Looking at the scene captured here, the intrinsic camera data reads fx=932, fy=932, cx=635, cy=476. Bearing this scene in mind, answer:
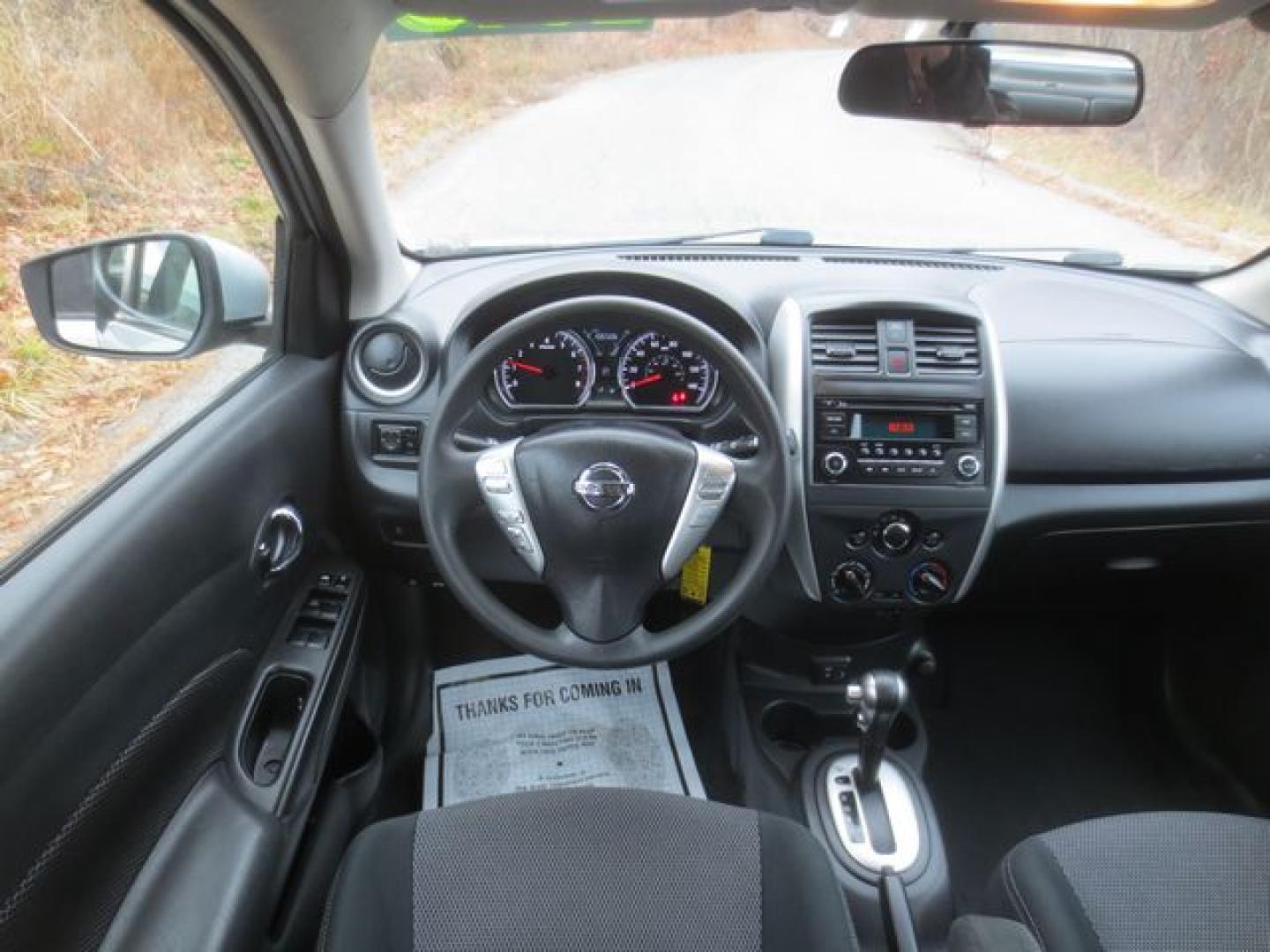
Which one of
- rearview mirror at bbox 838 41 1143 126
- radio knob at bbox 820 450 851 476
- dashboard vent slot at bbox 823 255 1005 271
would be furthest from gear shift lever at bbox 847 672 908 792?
rearview mirror at bbox 838 41 1143 126

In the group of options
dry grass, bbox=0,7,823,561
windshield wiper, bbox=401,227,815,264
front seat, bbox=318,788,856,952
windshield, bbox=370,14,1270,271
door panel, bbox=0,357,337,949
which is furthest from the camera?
windshield wiper, bbox=401,227,815,264

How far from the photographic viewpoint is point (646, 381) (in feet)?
5.75

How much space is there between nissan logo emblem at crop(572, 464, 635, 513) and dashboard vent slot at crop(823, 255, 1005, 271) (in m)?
0.92

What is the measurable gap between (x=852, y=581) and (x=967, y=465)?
1.08 feet

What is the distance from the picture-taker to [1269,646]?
2.26 m

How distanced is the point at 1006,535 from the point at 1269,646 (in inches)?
32.9

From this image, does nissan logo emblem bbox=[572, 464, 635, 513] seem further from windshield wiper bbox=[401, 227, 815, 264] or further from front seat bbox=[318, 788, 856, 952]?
windshield wiper bbox=[401, 227, 815, 264]

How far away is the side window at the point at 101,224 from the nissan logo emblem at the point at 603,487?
27.0 inches

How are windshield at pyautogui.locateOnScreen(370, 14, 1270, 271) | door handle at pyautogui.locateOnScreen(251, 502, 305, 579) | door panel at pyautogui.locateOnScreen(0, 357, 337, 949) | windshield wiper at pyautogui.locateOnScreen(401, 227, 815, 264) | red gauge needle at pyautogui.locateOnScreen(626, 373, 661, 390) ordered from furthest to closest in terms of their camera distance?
windshield wiper at pyautogui.locateOnScreen(401, 227, 815, 264), windshield at pyautogui.locateOnScreen(370, 14, 1270, 271), red gauge needle at pyautogui.locateOnScreen(626, 373, 661, 390), door handle at pyautogui.locateOnScreen(251, 502, 305, 579), door panel at pyautogui.locateOnScreen(0, 357, 337, 949)

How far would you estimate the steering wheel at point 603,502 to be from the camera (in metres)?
1.44

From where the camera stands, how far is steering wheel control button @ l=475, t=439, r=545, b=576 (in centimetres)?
149

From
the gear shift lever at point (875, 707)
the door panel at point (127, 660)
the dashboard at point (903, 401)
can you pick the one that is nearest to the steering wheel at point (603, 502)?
the dashboard at point (903, 401)

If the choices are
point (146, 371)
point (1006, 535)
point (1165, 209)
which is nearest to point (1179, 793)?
point (1006, 535)

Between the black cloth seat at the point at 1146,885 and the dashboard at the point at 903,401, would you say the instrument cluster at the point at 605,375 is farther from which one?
the black cloth seat at the point at 1146,885
